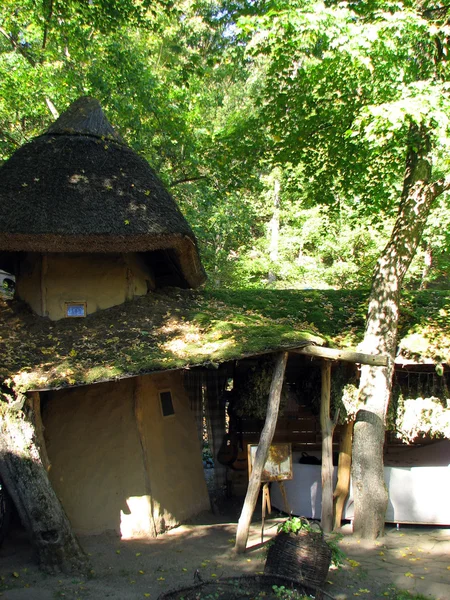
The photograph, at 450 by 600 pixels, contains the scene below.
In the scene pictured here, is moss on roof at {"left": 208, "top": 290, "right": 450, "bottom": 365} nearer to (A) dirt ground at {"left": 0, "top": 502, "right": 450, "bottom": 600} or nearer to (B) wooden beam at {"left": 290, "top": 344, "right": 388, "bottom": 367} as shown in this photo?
(B) wooden beam at {"left": 290, "top": 344, "right": 388, "bottom": 367}

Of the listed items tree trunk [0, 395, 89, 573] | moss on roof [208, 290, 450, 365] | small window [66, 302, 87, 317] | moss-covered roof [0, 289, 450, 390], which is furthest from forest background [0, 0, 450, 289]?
tree trunk [0, 395, 89, 573]

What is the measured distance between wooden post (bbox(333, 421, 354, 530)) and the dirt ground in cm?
28

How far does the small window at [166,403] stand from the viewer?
8180 millimetres

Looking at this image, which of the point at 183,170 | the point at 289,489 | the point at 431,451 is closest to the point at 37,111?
the point at 183,170

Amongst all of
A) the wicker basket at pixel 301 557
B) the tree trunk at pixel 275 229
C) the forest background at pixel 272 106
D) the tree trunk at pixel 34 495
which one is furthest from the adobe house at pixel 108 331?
the tree trunk at pixel 275 229

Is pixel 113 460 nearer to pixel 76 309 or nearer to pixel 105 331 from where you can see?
pixel 105 331

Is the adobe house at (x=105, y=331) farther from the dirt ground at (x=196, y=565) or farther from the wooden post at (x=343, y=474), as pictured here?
the wooden post at (x=343, y=474)

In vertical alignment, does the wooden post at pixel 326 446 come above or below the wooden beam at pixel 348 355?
below

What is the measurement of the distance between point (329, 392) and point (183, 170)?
8965 millimetres

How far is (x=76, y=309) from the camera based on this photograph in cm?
773

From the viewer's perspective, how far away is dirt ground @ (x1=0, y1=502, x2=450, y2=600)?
210 inches

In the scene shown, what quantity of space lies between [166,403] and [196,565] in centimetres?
270

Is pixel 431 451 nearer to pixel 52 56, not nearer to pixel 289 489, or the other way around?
pixel 289 489

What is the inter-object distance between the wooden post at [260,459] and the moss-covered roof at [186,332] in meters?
0.60
